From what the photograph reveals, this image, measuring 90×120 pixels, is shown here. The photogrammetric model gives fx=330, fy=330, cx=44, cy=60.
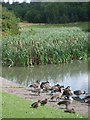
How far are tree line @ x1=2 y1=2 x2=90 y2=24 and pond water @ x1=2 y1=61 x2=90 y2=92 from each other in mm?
37039

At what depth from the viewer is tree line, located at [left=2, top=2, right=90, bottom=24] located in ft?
200

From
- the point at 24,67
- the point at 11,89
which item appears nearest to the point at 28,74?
the point at 24,67

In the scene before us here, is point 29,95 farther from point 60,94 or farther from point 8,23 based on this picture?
point 8,23

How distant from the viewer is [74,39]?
2659 centimetres

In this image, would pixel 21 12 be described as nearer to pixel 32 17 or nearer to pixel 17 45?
pixel 32 17

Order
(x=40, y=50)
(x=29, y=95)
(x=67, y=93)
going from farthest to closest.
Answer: (x=40, y=50)
(x=29, y=95)
(x=67, y=93)

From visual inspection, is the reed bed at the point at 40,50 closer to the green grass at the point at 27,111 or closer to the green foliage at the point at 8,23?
the green foliage at the point at 8,23

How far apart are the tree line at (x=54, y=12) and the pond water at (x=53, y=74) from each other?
37.0 m

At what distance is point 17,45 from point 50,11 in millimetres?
38975

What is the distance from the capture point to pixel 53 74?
21.5 metres

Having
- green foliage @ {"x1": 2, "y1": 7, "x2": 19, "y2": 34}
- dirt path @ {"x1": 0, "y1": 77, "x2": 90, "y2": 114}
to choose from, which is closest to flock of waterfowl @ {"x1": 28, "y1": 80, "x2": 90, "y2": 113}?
dirt path @ {"x1": 0, "y1": 77, "x2": 90, "y2": 114}

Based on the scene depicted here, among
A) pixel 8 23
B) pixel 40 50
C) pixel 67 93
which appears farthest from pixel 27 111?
pixel 8 23

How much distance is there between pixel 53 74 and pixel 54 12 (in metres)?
40.9

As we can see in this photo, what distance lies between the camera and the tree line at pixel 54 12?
6097 cm
